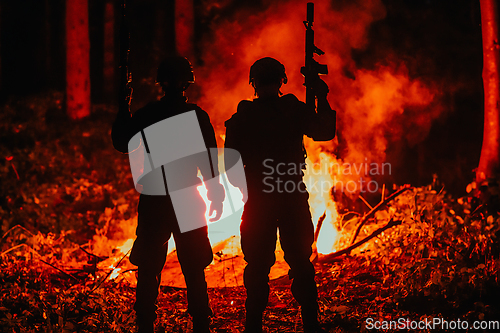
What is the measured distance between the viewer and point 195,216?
4.20 metres

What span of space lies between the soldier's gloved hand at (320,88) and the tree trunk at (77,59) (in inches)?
436

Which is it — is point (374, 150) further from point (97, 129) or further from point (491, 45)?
point (97, 129)

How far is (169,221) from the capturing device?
4.16 meters

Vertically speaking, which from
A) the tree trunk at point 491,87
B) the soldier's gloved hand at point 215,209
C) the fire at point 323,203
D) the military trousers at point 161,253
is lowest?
the military trousers at point 161,253

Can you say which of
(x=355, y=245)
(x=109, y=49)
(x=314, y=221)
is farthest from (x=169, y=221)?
(x=109, y=49)

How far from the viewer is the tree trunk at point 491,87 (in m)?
7.52

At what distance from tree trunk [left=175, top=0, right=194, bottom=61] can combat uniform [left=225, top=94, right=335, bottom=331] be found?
8.80 metres

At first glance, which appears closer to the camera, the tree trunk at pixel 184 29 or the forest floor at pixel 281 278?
the forest floor at pixel 281 278

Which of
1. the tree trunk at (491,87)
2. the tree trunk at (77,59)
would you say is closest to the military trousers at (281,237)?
the tree trunk at (491,87)

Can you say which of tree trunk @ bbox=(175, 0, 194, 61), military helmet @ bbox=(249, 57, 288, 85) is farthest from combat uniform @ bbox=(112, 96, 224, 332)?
tree trunk @ bbox=(175, 0, 194, 61)

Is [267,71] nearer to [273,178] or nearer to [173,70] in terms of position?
[173,70]

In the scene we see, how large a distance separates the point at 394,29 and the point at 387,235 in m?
4.82

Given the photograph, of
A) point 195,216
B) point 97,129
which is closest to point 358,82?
point 195,216

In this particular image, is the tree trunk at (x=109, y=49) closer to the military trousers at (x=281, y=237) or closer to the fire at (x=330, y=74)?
the fire at (x=330, y=74)
